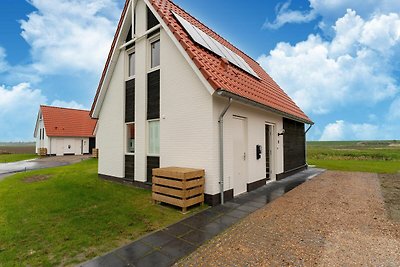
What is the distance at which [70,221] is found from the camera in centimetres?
511

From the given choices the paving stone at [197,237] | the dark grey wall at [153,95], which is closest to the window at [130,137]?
the dark grey wall at [153,95]

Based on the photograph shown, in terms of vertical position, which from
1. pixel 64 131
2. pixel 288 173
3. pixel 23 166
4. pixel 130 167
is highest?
pixel 64 131

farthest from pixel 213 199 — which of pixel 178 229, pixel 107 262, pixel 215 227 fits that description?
pixel 107 262

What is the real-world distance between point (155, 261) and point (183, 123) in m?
4.29

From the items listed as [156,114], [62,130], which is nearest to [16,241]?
[156,114]

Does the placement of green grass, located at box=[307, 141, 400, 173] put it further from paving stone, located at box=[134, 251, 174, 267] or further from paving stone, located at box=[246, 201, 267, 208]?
paving stone, located at box=[134, 251, 174, 267]

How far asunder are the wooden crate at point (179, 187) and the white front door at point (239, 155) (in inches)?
62.3

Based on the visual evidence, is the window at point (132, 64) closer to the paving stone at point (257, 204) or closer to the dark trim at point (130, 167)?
the dark trim at point (130, 167)

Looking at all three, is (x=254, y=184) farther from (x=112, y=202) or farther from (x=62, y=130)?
(x=62, y=130)

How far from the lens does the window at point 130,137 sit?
367 inches

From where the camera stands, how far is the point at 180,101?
7051mm

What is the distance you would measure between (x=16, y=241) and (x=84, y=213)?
1.67 m

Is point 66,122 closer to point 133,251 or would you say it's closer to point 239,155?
point 239,155

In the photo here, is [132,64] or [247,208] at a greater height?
[132,64]
